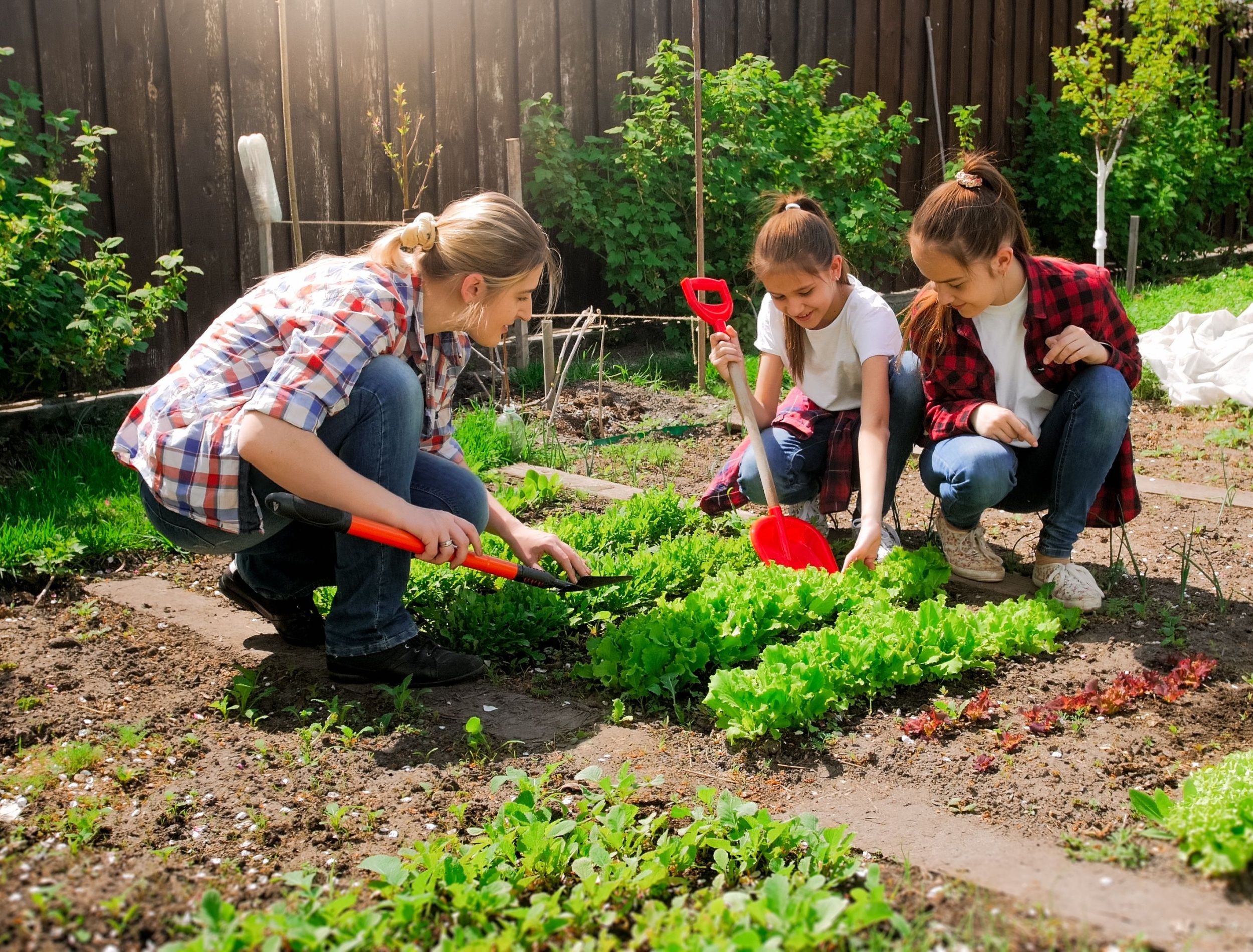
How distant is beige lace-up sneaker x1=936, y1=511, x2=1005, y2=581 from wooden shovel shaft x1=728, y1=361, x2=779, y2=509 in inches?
19.0

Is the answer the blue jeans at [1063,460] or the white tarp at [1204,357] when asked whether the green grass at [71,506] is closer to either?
the blue jeans at [1063,460]

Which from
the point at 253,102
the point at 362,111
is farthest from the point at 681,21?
the point at 253,102

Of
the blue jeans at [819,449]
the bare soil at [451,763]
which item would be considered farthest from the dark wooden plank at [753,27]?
the bare soil at [451,763]

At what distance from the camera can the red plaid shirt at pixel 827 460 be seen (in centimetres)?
338

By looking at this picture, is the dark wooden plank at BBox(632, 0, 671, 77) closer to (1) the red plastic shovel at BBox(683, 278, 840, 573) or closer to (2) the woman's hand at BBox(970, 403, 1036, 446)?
(1) the red plastic shovel at BBox(683, 278, 840, 573)

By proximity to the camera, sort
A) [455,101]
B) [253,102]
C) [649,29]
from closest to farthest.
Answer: [253,102] < [455,101] < [649,29]

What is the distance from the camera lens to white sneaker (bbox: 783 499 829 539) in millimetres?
3617

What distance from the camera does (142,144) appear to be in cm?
487

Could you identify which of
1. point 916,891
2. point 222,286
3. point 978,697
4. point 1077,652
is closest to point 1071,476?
point 1077,652

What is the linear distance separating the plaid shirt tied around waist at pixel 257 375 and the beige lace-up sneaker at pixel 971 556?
5.24 feet

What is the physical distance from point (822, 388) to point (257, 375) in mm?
1717

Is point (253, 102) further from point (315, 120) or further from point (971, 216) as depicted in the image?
point (971, 216)

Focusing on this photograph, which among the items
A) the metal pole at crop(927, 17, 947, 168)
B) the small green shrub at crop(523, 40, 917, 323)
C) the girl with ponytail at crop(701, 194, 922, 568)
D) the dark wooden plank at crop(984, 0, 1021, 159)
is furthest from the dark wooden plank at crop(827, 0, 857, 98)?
the girl with ponytail at crop(701, 194, 922, 568)

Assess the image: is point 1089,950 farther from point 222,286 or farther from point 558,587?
point 222,286
